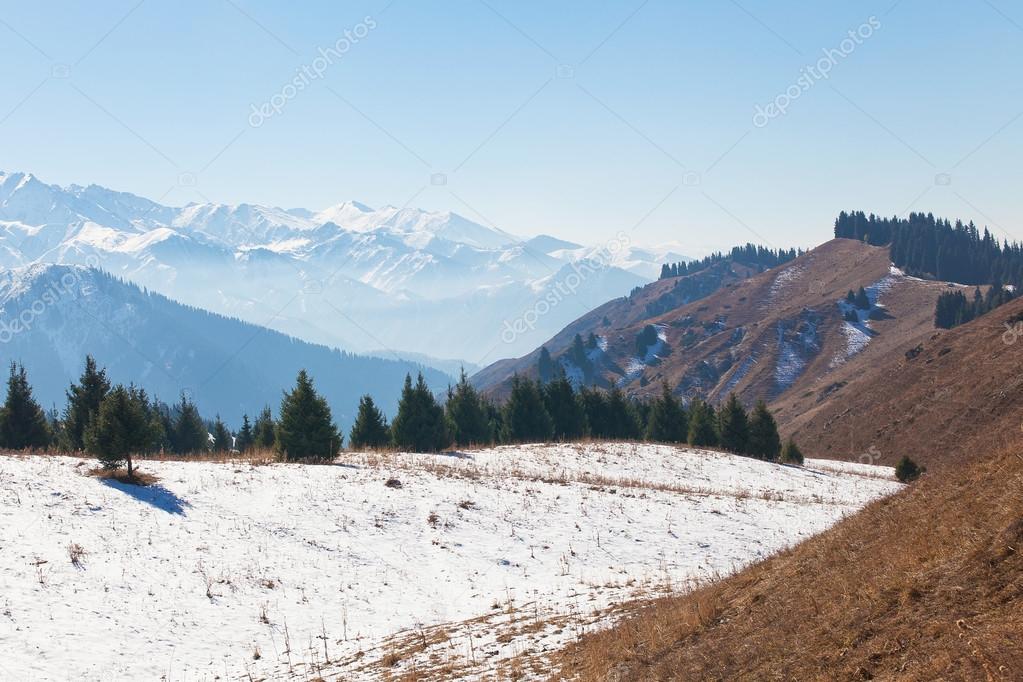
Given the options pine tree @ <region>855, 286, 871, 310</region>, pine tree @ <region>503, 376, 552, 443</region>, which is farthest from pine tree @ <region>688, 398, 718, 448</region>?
pine tree @ <region>855, 286, 871, 310</region>

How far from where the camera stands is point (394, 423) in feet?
170

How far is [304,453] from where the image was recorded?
3484 cm

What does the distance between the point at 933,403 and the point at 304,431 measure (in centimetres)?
8820

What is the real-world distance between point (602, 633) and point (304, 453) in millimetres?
24840

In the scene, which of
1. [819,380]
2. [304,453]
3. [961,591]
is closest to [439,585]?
[961,591]

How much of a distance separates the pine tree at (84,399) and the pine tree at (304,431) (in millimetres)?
10358

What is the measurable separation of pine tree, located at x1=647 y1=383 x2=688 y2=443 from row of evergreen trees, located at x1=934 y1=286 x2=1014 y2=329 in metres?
115

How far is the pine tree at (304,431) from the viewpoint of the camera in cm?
3481

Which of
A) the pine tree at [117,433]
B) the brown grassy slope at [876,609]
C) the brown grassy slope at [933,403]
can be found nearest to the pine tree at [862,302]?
the brown grassy slope at [933,403]

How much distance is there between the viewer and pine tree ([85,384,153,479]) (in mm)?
23859

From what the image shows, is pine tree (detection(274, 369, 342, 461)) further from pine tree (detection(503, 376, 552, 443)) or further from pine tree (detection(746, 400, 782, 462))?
pine tree (detection(746, 400, 782, 462))

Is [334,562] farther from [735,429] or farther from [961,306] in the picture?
[961,306]

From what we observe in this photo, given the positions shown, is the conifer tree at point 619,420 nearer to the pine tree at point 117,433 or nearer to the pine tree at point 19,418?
the pine tree at point 19,418

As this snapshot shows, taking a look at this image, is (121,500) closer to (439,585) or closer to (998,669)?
(439,585)
